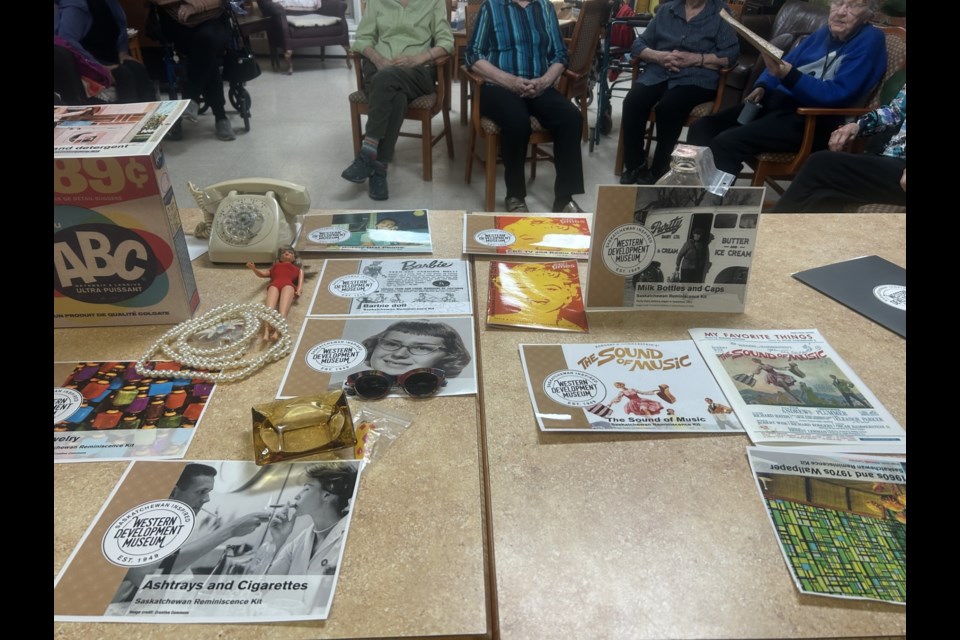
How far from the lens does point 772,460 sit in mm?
724

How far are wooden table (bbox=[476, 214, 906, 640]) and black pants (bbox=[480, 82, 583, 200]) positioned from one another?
2.27 metres

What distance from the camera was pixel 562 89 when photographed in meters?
3.34

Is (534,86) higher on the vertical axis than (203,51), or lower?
lower

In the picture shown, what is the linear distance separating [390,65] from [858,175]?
2.35 meters

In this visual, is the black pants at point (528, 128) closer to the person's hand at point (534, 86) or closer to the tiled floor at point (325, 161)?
the person's hand at point (534, 86)

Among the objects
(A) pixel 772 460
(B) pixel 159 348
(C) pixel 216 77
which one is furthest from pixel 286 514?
(C) pixel 216 77

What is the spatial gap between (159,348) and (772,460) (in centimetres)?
88

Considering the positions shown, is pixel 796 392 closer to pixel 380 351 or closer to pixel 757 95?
pixel 380 351

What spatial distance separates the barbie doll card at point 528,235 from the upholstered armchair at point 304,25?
5439 mm

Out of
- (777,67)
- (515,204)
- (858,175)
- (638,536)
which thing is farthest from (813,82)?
(638,536)

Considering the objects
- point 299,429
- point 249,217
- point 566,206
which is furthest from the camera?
point 566,206

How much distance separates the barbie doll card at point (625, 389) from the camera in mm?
780

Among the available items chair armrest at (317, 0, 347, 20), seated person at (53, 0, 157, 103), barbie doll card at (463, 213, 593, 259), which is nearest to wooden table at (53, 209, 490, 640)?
barbie doll card at (463, 213, 593, 259)

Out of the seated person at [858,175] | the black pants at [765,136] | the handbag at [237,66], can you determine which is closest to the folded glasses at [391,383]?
the seated person at [858,175]
